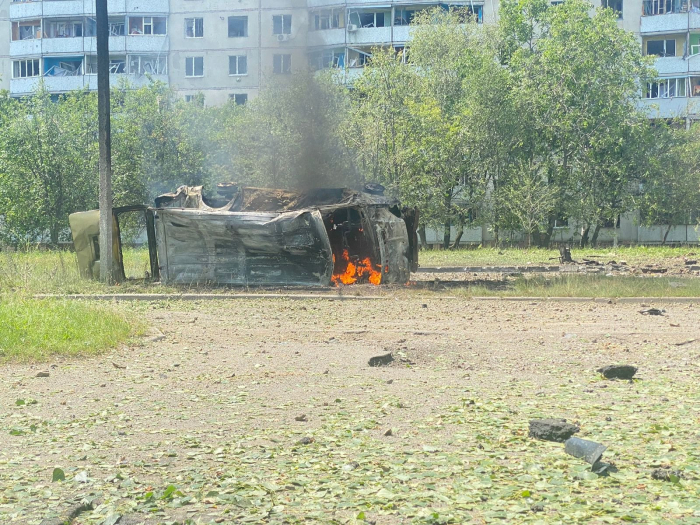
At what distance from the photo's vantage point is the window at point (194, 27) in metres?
27.5

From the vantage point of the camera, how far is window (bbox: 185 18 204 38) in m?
27.5

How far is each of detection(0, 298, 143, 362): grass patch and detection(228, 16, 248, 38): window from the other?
1373cm

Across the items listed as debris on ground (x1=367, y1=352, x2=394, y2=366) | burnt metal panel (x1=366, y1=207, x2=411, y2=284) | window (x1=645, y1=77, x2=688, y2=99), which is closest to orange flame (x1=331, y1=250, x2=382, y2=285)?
burnt metal panel (x1=366, y1=207, x2=411, y2=284)

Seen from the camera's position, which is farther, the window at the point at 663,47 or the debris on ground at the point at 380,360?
the window at the point at 663,47

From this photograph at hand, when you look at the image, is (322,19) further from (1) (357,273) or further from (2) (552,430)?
(2) (552,430)

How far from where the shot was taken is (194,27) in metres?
28.1

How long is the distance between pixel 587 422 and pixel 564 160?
3652 cm

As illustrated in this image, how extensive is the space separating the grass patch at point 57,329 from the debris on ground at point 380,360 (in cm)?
314

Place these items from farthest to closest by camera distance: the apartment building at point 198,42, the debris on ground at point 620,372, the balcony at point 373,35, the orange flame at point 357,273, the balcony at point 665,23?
the balcony at point 373,35 < the balcony at point 665,23 < the apartment building at point 198,42 < the orange flame at point 357,273 < the debris on ground at point 620,372

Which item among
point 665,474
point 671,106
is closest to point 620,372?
point 665,474

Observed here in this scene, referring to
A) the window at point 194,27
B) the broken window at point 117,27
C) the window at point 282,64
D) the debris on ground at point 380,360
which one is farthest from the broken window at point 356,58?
the debris on ground at point 380,360

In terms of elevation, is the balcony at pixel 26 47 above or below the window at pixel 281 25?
above

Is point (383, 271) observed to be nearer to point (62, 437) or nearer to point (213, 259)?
point (213, 259)

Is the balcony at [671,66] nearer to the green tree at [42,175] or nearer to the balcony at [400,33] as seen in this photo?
the balcony at [400,33]
